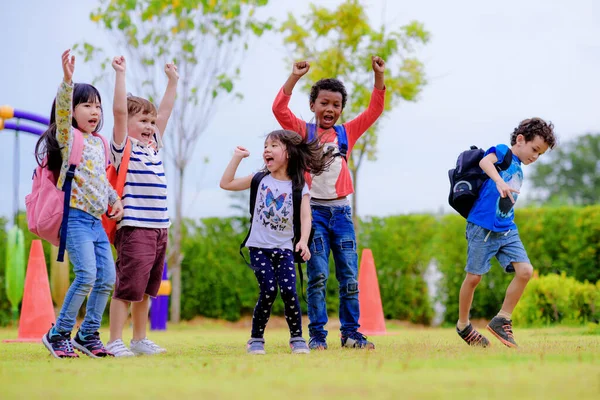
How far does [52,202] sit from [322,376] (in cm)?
246

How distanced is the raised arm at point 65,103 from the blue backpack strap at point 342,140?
6.60ft

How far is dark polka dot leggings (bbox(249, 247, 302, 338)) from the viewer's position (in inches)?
211

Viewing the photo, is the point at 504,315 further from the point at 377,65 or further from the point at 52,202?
the point at 52,202

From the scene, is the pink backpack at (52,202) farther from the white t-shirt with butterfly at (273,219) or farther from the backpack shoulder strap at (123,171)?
the white t-shirt with butterfly at (273,219)

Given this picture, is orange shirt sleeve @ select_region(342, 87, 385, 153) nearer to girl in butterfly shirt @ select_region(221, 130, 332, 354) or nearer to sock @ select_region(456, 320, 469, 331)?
girl in butterfly shirt @ select_region(221, 130, 332, 354)

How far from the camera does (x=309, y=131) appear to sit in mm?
6004

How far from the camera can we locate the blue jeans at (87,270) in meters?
5.14

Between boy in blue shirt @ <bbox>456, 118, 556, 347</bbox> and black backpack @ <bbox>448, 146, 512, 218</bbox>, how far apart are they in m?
0.04

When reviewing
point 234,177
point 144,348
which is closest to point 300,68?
point 234,177

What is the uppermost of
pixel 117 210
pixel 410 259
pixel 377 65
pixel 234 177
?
pixel 377 65

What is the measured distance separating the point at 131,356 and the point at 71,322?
447 mm

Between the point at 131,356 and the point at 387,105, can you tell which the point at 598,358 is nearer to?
the point at 131,356

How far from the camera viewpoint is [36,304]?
26.3ft

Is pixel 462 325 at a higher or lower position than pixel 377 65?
lower
